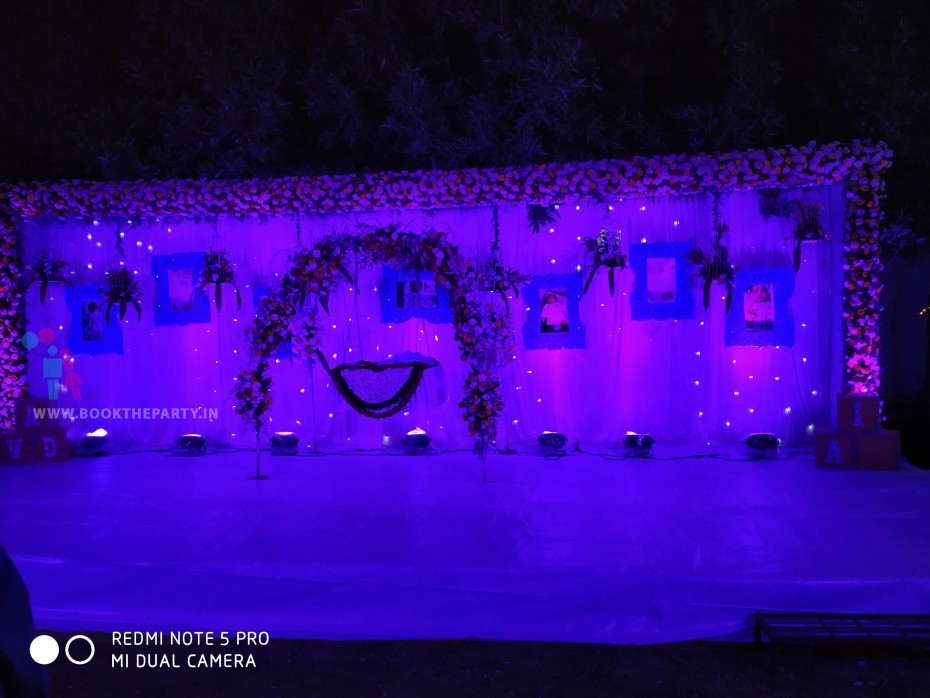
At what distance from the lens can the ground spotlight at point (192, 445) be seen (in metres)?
7.94

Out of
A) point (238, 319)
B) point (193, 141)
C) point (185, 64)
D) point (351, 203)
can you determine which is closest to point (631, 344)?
point (351, 203)

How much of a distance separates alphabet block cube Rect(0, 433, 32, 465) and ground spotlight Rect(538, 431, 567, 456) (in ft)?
17.7

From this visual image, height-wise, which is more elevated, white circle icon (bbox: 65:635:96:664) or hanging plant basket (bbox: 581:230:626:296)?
hanging plant basket (bbox: 581:230:626:296)

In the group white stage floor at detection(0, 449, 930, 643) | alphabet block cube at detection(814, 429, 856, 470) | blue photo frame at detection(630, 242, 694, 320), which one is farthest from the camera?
blue photo frame at detection(630, 242, 694, 320)

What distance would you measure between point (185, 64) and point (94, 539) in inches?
227

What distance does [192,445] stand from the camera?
26.0 feet

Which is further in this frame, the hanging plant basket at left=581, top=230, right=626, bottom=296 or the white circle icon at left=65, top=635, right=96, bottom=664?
the hanging plant basket at left=581, top=230, right=626, bottom=296

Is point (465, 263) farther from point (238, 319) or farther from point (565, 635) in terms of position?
point (565, 635)

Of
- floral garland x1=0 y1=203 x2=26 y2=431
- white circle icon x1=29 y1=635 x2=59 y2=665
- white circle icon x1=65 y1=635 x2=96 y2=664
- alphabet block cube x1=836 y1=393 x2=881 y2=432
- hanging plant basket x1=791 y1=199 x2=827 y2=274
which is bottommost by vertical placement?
white circle icon x1=65 y1=635 x2=96 y2=664

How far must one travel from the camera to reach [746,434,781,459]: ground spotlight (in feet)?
23.6

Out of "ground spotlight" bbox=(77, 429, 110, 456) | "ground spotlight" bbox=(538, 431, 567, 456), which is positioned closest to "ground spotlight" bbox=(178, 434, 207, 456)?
"ground spotlight" bbox=(77, 429, 110, 456)

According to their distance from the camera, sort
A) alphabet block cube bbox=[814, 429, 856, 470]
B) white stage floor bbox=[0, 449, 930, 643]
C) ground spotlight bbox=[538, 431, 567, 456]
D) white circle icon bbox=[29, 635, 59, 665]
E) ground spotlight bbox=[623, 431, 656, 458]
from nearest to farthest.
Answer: white circle icon bbox=[29, 635, 59, 665]
white stage floor bbox=[0, 449, 930, 643]
alphabet block cube bbox=[814, 429, 856, 470]
ground spotlight bbox=[623, 431, 656, 458]
ground spotlight bbox=[538, 431, 567, 456]

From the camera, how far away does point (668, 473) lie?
664cm

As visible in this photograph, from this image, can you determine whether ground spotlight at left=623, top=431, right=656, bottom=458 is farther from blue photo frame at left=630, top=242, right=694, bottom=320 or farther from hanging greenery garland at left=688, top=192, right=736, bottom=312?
hanging greenery garland at left=688, top=192, right=736, bottom=312
